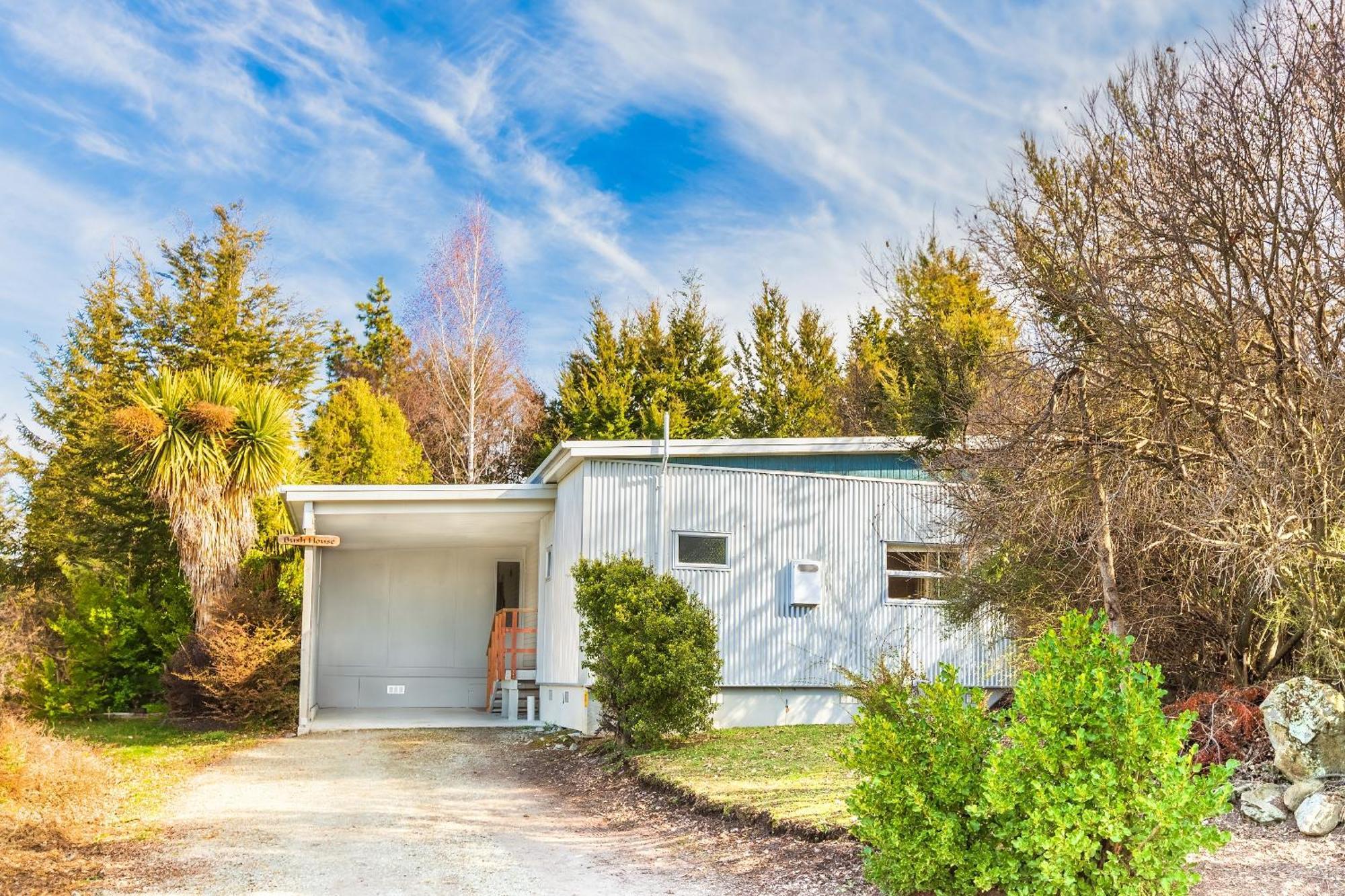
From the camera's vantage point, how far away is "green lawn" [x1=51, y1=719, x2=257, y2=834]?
31.3ft

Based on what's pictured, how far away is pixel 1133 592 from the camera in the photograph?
8.57m

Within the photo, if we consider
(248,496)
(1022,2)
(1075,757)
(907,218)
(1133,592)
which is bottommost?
(1075,757)

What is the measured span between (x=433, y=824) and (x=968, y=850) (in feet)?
15.8

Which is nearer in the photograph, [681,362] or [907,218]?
[907,218]

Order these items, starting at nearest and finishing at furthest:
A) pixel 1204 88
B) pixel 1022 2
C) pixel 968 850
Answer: pixel 968 850 < pixel 1204 88 < pixel 1022 2

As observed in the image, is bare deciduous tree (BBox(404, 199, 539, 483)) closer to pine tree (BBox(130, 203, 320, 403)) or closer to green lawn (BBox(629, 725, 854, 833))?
pine tree (BBox(130, 203, 320, 403))

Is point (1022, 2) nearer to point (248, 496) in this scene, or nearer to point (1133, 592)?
point (1133, 592)

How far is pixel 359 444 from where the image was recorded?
24953 mm

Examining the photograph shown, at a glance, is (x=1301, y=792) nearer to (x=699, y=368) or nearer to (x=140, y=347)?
(x=140, y=347)

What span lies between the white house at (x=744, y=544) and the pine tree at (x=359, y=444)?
24.5 ft

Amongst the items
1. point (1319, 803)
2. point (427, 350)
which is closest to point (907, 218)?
point (1319, 803)

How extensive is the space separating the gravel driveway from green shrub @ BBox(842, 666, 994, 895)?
1.28m

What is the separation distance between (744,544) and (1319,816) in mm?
8822

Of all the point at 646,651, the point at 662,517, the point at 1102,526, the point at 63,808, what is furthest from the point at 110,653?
the point at 1102,526
